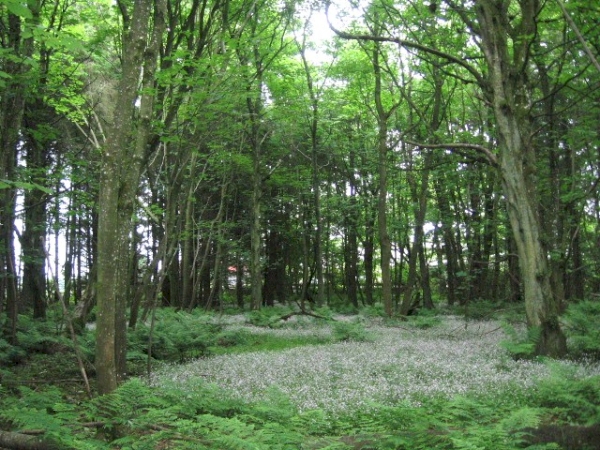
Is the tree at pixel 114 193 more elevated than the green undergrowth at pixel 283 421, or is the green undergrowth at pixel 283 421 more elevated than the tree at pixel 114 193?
the tree at pixel 114 193

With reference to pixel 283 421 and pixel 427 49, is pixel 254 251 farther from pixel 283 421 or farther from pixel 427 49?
pixel 283 421

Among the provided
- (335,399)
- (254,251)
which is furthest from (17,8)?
(254,251)

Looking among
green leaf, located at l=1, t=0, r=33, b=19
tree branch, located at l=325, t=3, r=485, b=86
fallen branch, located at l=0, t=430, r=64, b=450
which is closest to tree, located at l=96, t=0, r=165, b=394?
fallen branch, located at l=0, t=430, r=64, b=450

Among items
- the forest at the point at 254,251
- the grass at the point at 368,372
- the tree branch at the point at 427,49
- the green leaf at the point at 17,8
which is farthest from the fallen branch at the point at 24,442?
the tree branch at the point at 427,49

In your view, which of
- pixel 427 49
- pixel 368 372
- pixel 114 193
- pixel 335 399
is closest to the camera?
pixel 114 193

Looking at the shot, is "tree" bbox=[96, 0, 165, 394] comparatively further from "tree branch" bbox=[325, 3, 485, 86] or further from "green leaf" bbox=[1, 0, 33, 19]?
"tree branch" bbox=[325, 3, 485, 86]

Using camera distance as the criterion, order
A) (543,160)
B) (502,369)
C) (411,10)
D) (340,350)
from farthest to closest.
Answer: (543,160) → (411,10) → (340,350) → (502,369)

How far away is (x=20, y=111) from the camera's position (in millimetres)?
10344

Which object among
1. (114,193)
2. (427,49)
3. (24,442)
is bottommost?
A: (24,442)

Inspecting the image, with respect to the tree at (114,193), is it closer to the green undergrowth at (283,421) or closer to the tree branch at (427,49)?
the green undergrowth at (283,421)

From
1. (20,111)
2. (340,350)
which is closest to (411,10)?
(340,350)

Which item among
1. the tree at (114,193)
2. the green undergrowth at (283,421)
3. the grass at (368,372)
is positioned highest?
the tree at (114,193)

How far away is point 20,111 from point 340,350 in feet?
28.7

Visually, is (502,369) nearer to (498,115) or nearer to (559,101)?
(498,115)
